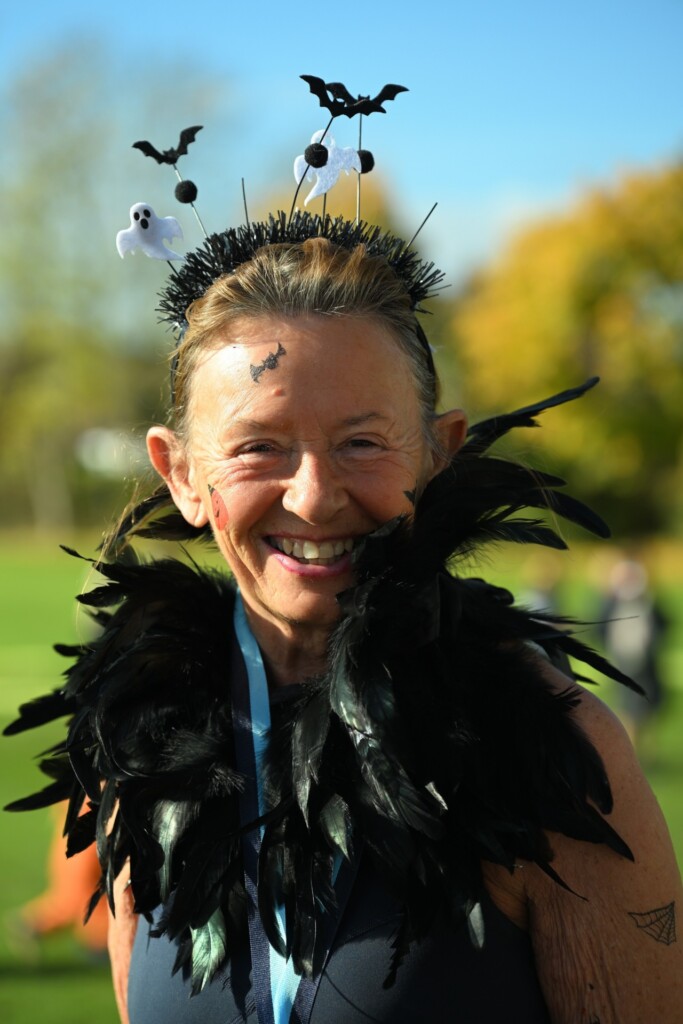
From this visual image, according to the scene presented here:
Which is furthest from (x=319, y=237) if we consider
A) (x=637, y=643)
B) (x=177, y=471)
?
(x=637, y=643)

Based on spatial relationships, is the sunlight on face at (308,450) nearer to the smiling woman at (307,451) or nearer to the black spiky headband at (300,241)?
the smiling woman at (307,451)

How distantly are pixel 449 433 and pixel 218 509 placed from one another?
48 centimetres

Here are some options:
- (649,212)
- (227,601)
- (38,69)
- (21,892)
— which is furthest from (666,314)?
(227,601)

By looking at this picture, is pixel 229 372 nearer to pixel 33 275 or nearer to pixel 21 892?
pixel 21 892

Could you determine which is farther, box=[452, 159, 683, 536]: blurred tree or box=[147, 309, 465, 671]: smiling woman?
box=[452, 159, 683, 536]: blurred tree

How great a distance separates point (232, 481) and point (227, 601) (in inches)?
16.8

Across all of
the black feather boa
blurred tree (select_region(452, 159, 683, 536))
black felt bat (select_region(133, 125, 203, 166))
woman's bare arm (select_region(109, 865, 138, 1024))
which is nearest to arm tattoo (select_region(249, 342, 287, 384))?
the black feather boa

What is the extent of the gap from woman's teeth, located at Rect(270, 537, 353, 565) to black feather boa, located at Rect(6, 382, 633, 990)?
0.06 m

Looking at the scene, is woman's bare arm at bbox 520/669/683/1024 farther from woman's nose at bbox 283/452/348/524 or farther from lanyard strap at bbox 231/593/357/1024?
woman's nose at bbox 283/452/348/524

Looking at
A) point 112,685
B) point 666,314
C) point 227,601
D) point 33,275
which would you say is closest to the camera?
point 112,685

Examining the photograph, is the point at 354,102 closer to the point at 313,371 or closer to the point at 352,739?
the point at 313,371

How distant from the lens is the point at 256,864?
2.20 metres

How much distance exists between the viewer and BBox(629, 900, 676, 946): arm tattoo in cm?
197

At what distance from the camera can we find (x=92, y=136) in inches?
1881
